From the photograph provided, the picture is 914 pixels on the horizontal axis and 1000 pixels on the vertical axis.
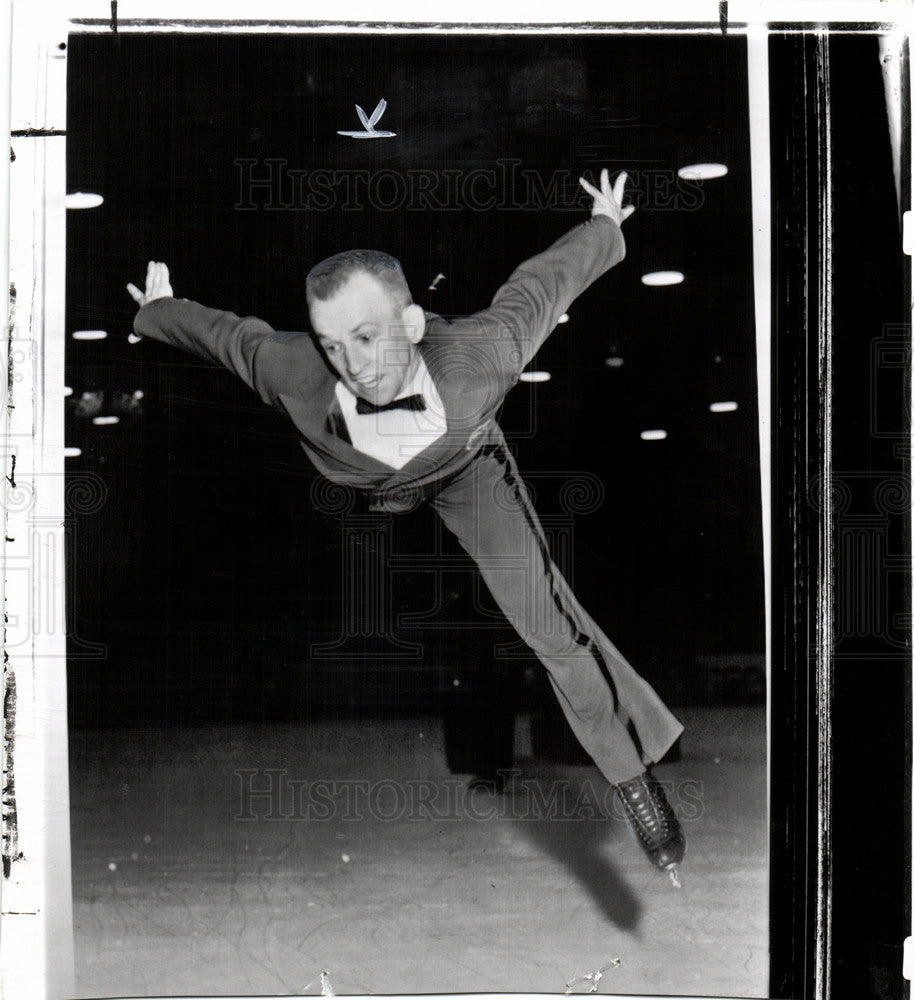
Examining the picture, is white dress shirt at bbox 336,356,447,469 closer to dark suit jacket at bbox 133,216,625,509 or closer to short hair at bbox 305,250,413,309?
dark suit jacket at bbox 133,216,625,509

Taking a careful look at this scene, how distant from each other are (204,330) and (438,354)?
432 mm

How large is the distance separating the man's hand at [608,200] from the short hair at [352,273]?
0.38 m

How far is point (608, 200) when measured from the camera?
149 cm

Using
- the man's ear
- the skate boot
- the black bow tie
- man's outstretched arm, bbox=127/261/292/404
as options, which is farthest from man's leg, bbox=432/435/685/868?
man's outstretched arm, bbox=127/261/292/404

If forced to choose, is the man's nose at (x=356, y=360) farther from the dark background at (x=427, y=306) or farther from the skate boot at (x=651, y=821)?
the skate boot at (x=651, y=821)

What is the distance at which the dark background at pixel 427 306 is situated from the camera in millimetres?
1469

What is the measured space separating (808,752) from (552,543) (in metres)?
0.62

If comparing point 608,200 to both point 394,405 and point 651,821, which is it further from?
point 651,821

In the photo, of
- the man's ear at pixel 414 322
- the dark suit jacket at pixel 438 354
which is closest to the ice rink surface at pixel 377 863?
the dark suit jacket at pixel 438 354

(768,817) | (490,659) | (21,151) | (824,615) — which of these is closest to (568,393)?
(490,659)

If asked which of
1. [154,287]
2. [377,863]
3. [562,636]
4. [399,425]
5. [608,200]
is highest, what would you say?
[608,200]

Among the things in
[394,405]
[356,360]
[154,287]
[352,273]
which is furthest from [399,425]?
[154,287]

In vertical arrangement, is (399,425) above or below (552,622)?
above

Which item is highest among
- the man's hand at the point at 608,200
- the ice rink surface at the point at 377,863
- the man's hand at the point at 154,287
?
the man's hand at the point at 608,200
